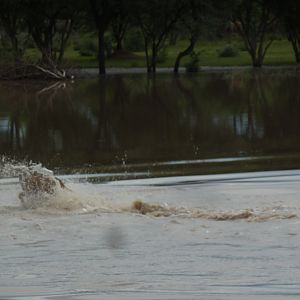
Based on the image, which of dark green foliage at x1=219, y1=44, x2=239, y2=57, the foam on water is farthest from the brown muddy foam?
dark green foliage at x1=219, y1=44, x2=239, y2=57

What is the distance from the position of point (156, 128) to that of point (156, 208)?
11.8 meters

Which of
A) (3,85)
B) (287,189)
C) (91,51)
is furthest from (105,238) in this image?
(91,51)

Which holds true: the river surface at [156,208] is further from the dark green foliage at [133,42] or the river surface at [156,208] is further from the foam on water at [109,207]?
the dark green foliage at [133,42]

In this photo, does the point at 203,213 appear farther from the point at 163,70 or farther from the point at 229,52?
the point at 229,52

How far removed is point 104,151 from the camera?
19.2m

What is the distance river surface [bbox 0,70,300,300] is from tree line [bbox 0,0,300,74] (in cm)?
3090

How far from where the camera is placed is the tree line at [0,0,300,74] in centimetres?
5750

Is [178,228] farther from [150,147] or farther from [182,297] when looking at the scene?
[150,147]

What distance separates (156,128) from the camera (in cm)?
2356

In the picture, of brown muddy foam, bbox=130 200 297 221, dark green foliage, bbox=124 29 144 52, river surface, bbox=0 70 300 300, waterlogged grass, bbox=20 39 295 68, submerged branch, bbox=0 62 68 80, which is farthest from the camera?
dark green foliage, bbox=124 29 144 52

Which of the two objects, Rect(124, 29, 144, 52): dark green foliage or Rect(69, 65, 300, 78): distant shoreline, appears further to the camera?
Rect(124, 29, 144, 52): dark green foliage

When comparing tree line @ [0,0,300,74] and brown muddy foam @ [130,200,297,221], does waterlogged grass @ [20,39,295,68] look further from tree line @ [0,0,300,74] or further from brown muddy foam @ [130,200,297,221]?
brown muddy foam @ [130,200,297,221]

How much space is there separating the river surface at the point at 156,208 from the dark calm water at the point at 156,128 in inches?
2.0

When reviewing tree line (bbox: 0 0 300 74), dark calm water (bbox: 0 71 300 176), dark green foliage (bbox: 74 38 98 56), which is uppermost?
tree line (bbox: 0 0 300 74)
